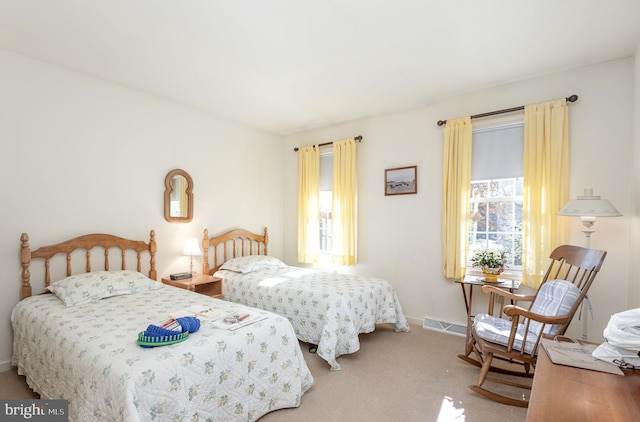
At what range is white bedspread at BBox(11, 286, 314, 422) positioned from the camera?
5.05ft

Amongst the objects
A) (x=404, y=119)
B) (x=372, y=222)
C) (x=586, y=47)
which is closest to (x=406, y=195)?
(x=372, y=222)

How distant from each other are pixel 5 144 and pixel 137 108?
1191 mm

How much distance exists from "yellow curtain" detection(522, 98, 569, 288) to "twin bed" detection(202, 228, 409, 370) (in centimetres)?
148

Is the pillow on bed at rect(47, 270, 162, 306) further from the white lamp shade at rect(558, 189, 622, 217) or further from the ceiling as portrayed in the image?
the white lamp shade at rect(558, 189, 622, 217)

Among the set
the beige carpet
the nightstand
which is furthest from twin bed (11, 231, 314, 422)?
the nightstand

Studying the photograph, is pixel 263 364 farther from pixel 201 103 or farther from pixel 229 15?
pixel 201 103

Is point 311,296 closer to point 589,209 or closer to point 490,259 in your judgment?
point 490,259

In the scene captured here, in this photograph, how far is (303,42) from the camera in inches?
99.8

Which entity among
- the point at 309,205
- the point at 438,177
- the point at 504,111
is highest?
the point at 504,111

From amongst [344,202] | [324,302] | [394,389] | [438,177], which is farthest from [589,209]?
[344,202]

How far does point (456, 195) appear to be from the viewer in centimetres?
359

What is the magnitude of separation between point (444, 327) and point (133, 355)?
125 inches

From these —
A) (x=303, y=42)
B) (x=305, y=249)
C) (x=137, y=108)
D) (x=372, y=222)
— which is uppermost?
(x=303, y=42)

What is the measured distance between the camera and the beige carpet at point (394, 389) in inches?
83.9
